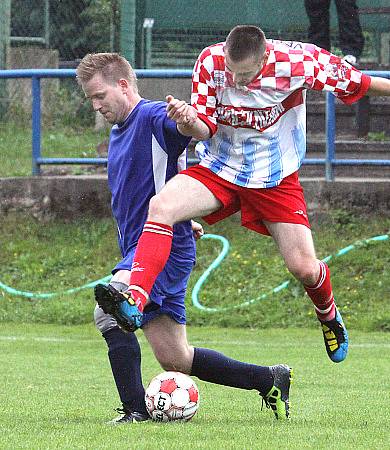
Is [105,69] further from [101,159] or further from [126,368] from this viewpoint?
[101,159]

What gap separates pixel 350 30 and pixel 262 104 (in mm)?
8485

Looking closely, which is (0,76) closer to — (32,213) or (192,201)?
(32,213)

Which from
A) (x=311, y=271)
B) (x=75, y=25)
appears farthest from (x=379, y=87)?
(x=75, y=25)

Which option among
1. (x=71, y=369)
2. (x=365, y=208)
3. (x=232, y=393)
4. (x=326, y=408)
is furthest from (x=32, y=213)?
(x=326, y=408)

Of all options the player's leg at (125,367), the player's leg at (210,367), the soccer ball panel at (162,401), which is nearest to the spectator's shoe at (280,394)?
the player's leg at (210,367)

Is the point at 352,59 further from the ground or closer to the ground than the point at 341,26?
closer to the ground

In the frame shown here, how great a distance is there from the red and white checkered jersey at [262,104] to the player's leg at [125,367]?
997 millimetres

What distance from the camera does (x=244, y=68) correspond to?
6.02 m

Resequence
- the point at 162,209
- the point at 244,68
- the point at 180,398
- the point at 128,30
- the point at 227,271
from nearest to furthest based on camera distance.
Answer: the point at 162,209, the point at 180,398, the point at 244,68, the point at 227,271, the point at 128,30

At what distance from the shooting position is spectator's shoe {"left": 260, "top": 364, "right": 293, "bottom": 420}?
620 centimetres

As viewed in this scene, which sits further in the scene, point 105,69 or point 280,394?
point 280,394

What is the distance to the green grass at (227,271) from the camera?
12297 millimetres

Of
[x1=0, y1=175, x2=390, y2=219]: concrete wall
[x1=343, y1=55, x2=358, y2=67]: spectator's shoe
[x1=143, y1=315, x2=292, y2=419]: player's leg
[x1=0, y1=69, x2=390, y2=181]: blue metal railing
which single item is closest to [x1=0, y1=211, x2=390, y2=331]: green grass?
[x1=0, y1=175, x2=390, y2=219]: concrete wall

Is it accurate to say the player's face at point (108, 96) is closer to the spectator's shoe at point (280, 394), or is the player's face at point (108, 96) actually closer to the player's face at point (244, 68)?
the player's face at point (244, 68)
